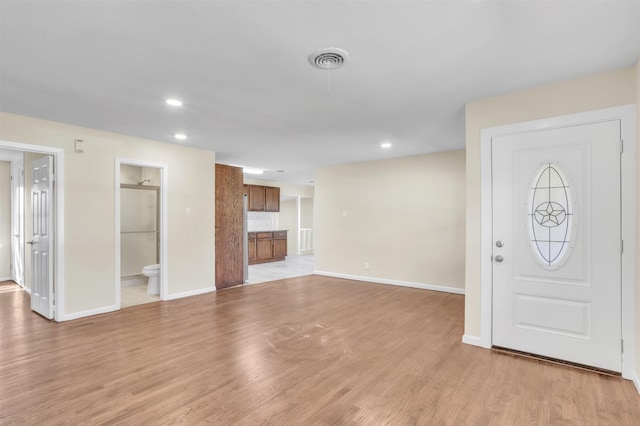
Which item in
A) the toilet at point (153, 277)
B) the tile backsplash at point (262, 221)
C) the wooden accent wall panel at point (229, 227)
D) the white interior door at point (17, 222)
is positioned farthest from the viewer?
the tile backsplash at point (262, 221)

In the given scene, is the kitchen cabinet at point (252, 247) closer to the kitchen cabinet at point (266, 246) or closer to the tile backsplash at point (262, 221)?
the kitchen cabinet at point (266, 246)

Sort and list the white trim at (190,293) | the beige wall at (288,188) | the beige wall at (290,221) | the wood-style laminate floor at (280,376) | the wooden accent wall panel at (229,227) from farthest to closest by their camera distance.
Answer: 1. the beige wall at (290,221)
2. the beige wall at (288,188)
3. the wooden accent wall panel at (229,227)
4. the white trim at (190,293)
5. the wood-style laminate floor at (280,376)

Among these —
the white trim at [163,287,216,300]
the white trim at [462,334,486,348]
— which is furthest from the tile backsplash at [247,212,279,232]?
the white trim at [462,334,486,348]

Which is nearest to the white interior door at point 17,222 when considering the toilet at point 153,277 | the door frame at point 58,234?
the toilet at point 153,277

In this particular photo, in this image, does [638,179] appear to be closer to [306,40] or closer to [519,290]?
[519,290]

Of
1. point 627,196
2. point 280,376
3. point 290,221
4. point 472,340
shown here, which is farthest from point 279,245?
point 627,196

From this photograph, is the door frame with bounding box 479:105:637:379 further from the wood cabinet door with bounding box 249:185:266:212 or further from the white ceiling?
the wood cabinet door with bounding box 249:185:266:212

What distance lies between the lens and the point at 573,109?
105 inches

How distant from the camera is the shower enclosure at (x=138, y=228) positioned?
6.07 m

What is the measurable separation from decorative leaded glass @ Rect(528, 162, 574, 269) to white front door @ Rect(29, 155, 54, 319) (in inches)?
205

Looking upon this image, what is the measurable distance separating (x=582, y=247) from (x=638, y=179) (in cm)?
62

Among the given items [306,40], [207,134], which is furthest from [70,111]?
[306,40]

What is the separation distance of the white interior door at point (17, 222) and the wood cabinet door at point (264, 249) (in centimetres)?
470

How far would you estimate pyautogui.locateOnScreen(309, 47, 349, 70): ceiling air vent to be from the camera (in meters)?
2.17
